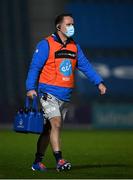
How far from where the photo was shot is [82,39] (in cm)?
2925

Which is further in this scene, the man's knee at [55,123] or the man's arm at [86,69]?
the man's arm at [86,69]

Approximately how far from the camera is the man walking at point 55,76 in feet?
30.6

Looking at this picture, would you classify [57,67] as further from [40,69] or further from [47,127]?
[47,127]

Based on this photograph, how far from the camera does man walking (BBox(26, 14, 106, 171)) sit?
368 inches

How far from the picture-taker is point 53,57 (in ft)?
30.8

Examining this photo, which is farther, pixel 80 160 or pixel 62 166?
pixel 80 160

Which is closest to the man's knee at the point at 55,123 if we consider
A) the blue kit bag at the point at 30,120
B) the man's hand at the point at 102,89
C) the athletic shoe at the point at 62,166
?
the blue kit bag at the point at 30,120

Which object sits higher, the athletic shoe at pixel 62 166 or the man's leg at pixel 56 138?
the man's leg at pixel 56 138

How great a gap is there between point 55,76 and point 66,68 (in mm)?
159

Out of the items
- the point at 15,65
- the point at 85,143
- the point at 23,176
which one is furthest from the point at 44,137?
the point at 15,65

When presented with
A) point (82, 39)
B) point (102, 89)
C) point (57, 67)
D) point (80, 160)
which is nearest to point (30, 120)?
point (57, 67)

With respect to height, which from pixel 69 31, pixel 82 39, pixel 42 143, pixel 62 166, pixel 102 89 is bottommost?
pixel 62 166

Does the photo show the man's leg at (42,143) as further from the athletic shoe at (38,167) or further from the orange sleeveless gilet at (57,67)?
the orange sleeveless gilet at (57,67)

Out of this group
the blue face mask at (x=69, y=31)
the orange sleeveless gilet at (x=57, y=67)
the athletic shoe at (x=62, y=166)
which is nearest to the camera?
the athletic shoe at (x=62, y=166)
